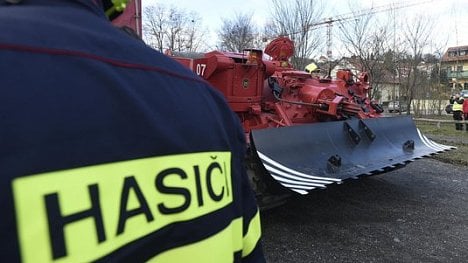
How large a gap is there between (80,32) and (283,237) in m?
4.12

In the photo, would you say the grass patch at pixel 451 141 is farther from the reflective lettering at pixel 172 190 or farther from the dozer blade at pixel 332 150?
the reflective lettering at pixel 172 190

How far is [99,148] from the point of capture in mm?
832

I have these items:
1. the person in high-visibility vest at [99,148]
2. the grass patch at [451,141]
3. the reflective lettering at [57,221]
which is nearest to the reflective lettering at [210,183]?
the person in high-visibility vest at [99,148]

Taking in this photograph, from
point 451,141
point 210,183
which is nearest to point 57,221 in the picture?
point 210,183

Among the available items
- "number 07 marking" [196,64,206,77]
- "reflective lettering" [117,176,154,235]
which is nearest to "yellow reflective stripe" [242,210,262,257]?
"reflective lettering" [117,176,154,235]

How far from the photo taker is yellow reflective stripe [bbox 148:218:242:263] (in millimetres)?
982

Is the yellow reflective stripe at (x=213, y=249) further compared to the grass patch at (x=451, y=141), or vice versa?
the grass patch at (x=451, y=141)

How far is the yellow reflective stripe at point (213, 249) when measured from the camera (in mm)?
982

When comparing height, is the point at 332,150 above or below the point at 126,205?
below

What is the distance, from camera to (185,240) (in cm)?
101

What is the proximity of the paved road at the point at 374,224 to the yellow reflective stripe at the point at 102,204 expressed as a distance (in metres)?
3.32

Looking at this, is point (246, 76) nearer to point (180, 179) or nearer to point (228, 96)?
point (228, 96)

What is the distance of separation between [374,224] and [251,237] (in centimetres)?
415

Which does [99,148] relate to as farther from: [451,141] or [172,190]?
[451,141]
